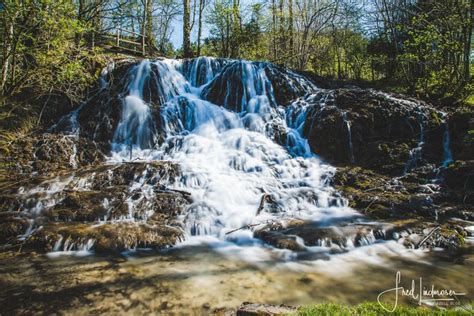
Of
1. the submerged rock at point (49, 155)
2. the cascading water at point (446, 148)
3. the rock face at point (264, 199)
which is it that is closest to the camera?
the rock face at point (264, 199)

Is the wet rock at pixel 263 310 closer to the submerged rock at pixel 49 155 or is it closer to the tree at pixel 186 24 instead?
the submerged rock at pixel 49 155

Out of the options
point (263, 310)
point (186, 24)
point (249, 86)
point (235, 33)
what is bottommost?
point (263, 310)

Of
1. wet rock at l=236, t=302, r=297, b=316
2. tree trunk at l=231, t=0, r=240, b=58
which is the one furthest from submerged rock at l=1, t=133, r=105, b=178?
tree trunk at l=231, t=0, r=240, b=58

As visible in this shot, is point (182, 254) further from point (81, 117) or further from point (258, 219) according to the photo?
point (81, 117)

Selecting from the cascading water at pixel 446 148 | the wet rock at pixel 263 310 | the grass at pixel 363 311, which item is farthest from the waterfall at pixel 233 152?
the cascading water at pixel 446 148

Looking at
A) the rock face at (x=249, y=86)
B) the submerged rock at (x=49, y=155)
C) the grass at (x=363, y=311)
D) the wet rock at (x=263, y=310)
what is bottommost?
the wet rock at (x=263, y=310)

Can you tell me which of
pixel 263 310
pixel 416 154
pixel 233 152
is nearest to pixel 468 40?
pixel 416 154

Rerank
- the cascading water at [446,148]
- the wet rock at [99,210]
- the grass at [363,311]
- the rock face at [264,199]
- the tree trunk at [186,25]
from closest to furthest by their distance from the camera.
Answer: the grass at [363,311] → the wet rock at [99,210] → the rock face at [264,199] → the cascading water at [446,148] → the tree trunk at [186,25]

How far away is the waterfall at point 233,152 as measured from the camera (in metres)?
7.12

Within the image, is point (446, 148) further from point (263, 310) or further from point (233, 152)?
point (263, 310)

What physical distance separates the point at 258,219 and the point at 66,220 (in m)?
4.00

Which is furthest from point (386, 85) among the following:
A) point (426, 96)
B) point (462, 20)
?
point (462, 20)

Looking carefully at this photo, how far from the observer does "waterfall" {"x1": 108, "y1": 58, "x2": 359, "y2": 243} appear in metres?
7.12

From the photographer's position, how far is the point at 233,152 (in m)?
10.2
